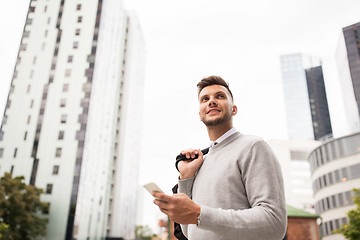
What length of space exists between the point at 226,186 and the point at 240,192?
80mm

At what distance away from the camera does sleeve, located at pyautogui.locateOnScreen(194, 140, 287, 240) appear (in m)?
1.41

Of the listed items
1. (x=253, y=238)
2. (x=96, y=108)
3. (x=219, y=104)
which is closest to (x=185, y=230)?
(x=253, y=238)

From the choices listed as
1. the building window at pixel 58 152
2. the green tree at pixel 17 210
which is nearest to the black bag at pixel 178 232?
the green tree at pixel 17 210

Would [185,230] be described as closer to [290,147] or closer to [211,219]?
[211,219]

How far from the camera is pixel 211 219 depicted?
1399 millimetres

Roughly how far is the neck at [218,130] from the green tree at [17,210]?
2749 cm

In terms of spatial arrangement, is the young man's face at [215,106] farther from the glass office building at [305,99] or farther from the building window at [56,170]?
the glass office building at [305,99]

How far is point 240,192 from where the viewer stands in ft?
5.56

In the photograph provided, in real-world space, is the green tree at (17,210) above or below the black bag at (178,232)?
above

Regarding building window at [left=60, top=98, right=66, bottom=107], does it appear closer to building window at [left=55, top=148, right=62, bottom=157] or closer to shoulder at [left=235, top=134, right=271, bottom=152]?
building window at [left=55, top=148, right=62, bottom=157]

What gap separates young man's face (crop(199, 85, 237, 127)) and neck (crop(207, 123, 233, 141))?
0.03 m

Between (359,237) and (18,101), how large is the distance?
131 feet

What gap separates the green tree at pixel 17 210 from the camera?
84.4 ft

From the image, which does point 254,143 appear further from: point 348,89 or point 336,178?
point 348,89
